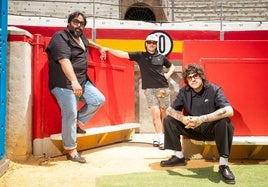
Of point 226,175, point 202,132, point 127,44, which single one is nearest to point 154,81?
point 202,132

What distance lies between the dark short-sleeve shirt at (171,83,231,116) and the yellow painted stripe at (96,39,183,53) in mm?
3843

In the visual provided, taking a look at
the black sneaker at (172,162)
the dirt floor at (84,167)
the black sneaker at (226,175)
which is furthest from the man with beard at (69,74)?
the black sneaker at (226,175)

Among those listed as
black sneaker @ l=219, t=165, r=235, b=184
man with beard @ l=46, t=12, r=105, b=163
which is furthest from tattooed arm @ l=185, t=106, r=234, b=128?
man with beard @ l=46, t=12, r=105, b=163

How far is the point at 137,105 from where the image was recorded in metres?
7.21

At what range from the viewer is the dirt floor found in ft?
10.3

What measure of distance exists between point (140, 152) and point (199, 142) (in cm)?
117

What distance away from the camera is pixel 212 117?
3.35 m

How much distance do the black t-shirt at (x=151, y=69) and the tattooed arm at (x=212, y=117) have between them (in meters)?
1.63

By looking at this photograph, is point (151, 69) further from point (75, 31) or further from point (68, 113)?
point (68, 113)

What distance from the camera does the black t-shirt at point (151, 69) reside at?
4992 millimetres

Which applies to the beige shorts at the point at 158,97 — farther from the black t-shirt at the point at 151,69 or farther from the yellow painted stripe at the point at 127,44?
the yellow painted stripe at the point at 127,44

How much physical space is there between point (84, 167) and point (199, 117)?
1.30m

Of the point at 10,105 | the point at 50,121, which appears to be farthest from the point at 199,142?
the point at 10,105

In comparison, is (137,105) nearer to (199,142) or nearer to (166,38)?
(166,38)
